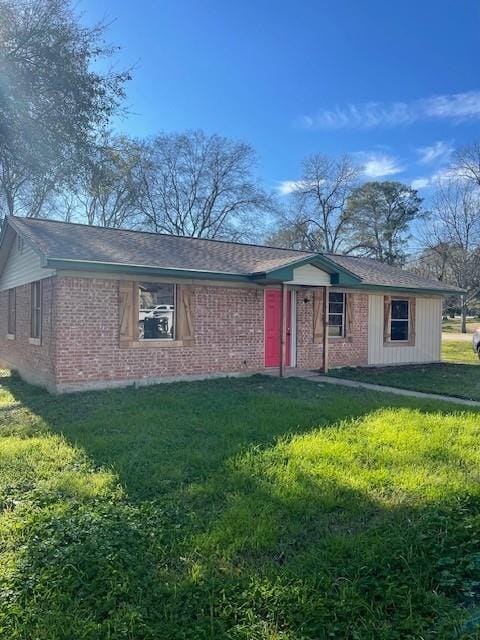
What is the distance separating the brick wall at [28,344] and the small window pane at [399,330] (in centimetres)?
1005

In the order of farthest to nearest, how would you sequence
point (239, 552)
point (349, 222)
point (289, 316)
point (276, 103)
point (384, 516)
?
1. point (349, 222)
2. point (276, 103)
3. point (289, 316)
4. point (384, 516)
5. point (239, 552)

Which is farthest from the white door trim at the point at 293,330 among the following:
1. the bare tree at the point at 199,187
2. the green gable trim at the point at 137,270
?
the bare tree at the point at 199,187

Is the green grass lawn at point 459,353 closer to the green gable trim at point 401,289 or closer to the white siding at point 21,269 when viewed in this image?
the green gable trim at point 401,289

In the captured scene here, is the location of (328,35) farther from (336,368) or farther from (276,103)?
(336,368)

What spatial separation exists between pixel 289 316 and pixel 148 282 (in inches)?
162

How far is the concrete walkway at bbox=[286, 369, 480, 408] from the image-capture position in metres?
9.06

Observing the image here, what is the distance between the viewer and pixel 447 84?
15906 mm

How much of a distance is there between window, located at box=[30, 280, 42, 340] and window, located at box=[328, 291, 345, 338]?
7.63 metres

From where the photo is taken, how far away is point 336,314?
544 inches

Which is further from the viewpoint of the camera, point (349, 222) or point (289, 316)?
point (349, 222)

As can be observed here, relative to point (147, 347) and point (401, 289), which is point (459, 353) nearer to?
point (401, 289)

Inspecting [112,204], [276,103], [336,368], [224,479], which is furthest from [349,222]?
[224,479]

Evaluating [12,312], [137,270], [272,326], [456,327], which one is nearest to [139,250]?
[137,270]

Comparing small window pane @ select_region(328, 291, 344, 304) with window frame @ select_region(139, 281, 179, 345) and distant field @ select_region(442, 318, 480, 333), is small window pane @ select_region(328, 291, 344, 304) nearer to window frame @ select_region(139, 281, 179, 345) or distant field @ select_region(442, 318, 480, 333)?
window frame @ select_region(139, 281, 179, 345)
